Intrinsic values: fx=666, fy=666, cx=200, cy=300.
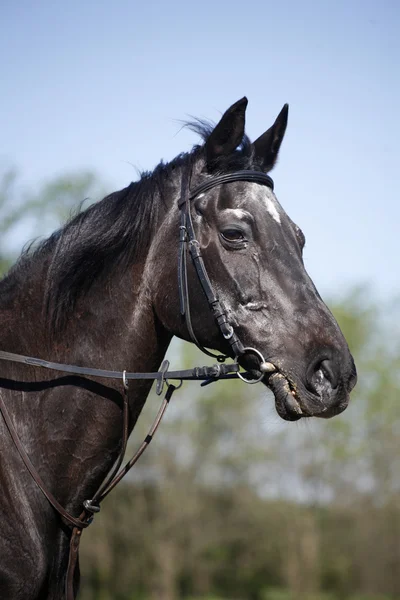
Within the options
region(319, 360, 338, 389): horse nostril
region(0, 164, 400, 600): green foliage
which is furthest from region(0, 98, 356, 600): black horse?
region(0, 164, 400, 600): green foliage

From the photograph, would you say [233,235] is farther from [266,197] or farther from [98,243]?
[98,243]

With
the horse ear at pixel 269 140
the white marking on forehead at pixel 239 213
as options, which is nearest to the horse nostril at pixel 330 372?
the white marking on forehead at pixel 239 213

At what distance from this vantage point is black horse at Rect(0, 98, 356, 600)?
A: 3715 millimetres

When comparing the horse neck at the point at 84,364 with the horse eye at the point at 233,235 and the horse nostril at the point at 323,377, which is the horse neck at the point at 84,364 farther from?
the horse nostril at the point at 323,377

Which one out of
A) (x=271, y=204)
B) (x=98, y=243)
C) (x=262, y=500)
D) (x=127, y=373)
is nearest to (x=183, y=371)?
(x=127, y=373)

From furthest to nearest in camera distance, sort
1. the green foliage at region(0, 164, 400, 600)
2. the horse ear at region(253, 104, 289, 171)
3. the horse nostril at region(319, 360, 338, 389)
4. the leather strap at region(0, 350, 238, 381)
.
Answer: the green foliage at region(0, 164, 400, 600), the horse ear at region(253, 104, 289, 171), the leather strap at region(0, 350, 238, 381), the horse nostril at region(319, 360, 338, 389)

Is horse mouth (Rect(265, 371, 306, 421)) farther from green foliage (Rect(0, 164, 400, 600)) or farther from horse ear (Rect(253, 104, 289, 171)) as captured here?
green foliage (Rect(0, 164, 400, 600))

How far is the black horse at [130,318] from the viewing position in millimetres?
3715

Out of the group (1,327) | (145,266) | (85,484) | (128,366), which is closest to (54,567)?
(85,484)

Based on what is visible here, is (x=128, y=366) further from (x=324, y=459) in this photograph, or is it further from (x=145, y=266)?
(x=324, y=459)

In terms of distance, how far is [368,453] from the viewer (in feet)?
114

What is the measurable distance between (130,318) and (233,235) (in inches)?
32.7

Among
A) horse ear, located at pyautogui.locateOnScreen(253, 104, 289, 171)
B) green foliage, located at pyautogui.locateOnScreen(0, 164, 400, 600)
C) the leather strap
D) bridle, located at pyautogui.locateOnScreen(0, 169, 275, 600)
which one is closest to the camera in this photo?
bridle, located at pyautogui.locateOnScreen(0, 169, 275, 600)

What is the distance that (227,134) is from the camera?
426cm
